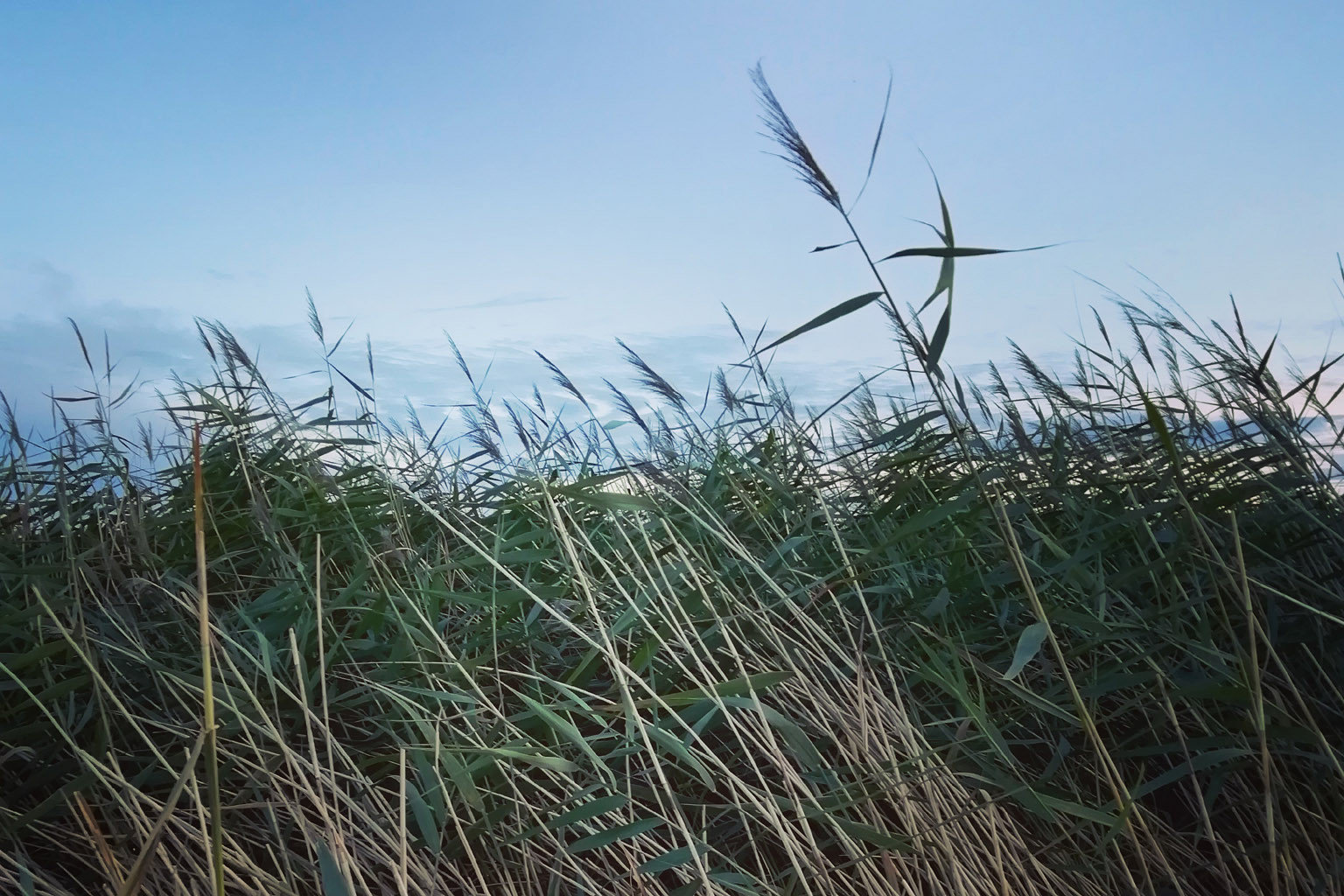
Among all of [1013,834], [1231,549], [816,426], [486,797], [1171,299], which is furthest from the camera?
[816,426]

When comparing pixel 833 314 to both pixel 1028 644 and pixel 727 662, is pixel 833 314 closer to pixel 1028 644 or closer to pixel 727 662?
pixel 1028 644

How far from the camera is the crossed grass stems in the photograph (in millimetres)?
1374

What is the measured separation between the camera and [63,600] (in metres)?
2.04

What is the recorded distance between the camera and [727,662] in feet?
6.54

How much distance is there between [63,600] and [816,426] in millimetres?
1920

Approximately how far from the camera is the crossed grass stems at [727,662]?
1374 millimetres

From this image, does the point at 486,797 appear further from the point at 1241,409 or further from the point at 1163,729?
the point at 1241,409

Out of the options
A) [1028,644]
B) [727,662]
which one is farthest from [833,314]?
[727,662]

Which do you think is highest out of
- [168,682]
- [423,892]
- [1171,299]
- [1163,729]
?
[1171,299]

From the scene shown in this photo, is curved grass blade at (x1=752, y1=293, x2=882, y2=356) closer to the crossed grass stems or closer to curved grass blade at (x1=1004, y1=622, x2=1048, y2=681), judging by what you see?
the crossed grass stems

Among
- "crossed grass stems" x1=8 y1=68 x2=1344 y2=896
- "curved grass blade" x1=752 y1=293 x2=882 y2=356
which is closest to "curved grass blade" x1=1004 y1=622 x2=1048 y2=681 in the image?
"crossed grass stems" x1=8 y1=68 x2=1344 y2=896

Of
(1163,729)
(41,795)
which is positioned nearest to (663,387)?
(1163,729)

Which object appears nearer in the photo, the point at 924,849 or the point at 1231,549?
the point at 924,849

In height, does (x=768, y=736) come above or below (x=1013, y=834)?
above
